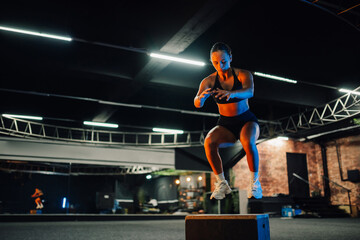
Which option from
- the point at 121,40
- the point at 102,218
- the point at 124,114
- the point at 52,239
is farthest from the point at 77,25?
the point at 102,218

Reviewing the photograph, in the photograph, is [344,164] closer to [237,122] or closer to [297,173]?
[297,173]

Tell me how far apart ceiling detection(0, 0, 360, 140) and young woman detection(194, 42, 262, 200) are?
128 inches

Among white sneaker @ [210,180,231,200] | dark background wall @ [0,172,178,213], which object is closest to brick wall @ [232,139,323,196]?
dark background wall @ [0,172,178,213]

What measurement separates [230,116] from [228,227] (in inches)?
33.7

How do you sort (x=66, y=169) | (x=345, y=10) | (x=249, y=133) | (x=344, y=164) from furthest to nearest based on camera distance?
(x=66, y=169) → (x=344, y=164) → (x=345, y=10) → (x=249, y=133)

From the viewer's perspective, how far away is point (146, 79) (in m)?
8.28

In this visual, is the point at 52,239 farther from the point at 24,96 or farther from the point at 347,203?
the point at 347,203

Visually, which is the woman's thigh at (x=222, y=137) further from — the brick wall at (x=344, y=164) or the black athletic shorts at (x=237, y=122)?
the brick wall at (x=344, y=164)

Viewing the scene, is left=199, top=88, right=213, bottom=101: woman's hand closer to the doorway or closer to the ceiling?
the ceiling

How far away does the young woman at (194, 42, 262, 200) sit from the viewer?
243 centimetres

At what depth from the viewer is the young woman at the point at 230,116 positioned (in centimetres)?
243

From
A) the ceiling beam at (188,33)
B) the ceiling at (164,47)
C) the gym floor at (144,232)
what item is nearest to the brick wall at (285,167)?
the ceiling at (164,47)

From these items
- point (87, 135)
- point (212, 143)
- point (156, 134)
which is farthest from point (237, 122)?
point (87, 135)

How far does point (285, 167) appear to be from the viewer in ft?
47.1
